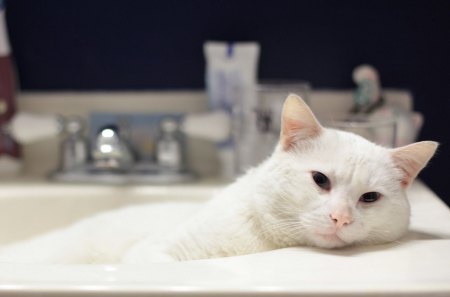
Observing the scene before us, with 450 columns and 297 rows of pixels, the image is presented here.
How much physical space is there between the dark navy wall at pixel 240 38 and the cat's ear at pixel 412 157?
0.68m

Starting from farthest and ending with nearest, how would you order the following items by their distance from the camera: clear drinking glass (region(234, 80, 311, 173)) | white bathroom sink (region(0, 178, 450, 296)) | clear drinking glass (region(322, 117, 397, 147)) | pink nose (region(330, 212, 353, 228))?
clear drinking glass (region(234, 80, 311, 173)) → clear drinking glass (region(322, 117, 397, 147)) → pink nose (region(330, 212, 353, 228)) → white bathroom sink (region(0, 178, 450, 296))

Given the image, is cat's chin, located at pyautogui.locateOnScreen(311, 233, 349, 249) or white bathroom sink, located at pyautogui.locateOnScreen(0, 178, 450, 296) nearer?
white bathroom sink, located at pyautogui.locateOnScreen(0, 178, 450, 296)

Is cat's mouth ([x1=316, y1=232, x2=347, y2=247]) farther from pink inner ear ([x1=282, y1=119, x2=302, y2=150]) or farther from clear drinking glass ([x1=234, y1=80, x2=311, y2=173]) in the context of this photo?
clear drinking glass ([x1=234, y1=80, x2=311, y2=173])

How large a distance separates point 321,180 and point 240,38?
2.45 feet

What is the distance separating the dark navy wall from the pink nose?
0.78m

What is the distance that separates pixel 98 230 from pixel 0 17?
2.05ft

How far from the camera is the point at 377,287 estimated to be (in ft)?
1.98

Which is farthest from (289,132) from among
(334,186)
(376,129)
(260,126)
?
(260,126)

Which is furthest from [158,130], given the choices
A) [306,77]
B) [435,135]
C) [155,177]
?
[435,135]

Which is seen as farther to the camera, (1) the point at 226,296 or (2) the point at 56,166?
(2) the point at 56,166

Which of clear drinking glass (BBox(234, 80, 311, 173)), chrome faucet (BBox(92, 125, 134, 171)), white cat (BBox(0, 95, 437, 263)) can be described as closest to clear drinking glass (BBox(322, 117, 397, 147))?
clear drinking glass (BBox(234, 80, 311, 173))

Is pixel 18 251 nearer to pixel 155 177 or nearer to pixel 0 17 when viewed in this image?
pixel 155 177

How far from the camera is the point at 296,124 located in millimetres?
836

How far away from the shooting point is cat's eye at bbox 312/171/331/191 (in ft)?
2.59
